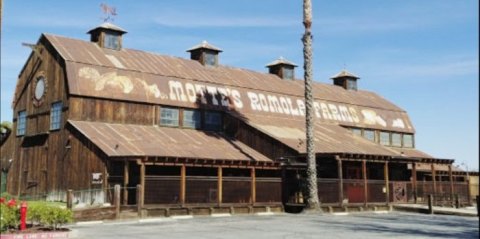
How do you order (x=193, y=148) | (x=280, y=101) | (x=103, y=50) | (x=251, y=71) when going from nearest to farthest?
(x=193, y=148)
(x=103, y=50)
(x=280, y=101)
(x=251, y=71)

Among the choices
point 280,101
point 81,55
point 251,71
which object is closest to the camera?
point 81,55

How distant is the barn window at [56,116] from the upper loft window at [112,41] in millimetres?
6146

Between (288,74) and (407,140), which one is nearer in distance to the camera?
(288,74)

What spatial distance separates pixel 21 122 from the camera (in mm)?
36125

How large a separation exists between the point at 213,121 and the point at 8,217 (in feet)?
77.2

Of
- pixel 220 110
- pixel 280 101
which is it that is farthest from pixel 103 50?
pixel 280 101

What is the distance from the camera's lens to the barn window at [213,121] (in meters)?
37.0

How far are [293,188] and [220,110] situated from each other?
334 inches

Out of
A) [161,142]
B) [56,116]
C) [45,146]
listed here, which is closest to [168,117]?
[161,142]

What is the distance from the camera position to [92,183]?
28203mm

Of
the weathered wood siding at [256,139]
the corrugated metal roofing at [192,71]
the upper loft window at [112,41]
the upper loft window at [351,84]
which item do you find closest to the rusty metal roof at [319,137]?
the weathered wood siding at [256,139]

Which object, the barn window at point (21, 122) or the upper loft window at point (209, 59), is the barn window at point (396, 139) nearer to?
the upper loft window at point (209, 59)

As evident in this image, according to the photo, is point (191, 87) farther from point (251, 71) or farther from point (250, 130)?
point (251, 71)

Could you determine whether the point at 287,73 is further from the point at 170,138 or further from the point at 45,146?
the point at 45,146
